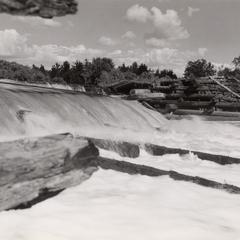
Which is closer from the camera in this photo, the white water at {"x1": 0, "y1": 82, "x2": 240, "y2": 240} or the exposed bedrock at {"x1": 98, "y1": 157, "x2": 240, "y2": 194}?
the white water at {"x1": 0, "y1": 82, "x2": 240, "y2": 240}

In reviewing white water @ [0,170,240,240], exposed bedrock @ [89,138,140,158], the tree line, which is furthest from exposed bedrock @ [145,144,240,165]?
the tree line

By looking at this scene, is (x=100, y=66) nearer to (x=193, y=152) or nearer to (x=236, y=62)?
(x=236, y=62)

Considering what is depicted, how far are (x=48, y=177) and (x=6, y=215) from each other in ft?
2.09

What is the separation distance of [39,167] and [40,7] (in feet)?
5.13

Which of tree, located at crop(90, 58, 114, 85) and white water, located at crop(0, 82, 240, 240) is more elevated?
tree, located at crop(90, 58, 114, 85)

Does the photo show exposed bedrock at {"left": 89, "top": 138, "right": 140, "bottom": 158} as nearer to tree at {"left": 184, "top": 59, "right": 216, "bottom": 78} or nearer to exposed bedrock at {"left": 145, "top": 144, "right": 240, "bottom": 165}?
exposed bedrock at {"left": 145, "top": 144, "right": 240, "bottom": 165}

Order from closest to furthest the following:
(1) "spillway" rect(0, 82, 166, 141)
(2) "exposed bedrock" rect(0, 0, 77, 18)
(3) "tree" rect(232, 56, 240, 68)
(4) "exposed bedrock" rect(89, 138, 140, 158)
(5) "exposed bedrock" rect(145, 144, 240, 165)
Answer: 1. (2) "exposed bedrock" rect(0, 0, 77, 18)
2. (4) "exposed bedrock" rect(89, 138, 140, 158)
3. (5) "exposed bedrock" rect(145, 144, 240, 165)
4. (1) "spillway" rect(0, 82, 166, 141)
5. (3) "tree" rect(232, 56, 240, 68)

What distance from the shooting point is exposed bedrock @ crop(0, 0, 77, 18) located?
151 inches

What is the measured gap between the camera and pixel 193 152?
7.99 meters

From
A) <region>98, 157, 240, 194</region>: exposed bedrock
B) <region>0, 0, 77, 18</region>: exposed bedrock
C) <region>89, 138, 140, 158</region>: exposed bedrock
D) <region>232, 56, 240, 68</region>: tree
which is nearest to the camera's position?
<region>0, 0, 77, 18</region>: exposed bedrock

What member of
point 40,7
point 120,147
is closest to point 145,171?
point 120,147

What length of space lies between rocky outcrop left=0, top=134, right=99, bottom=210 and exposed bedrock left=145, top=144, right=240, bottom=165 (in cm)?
266

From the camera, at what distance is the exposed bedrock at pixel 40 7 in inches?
151

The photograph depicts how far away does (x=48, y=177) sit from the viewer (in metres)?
4.95
